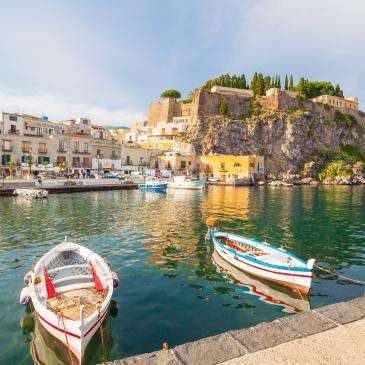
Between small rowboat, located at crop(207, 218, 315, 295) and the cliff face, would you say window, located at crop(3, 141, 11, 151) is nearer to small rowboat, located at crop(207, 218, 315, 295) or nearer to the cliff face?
the cliff face

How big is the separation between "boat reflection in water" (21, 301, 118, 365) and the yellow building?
67.2 metres

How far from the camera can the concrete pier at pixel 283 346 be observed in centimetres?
611

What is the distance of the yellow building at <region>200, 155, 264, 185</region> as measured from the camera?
257 feet

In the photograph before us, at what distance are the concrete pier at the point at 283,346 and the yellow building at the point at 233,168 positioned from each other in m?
67.8

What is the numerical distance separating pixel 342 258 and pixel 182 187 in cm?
4460

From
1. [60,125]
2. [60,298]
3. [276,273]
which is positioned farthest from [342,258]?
[60,125]

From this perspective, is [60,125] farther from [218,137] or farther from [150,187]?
[218,137]

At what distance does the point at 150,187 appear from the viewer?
57719mm

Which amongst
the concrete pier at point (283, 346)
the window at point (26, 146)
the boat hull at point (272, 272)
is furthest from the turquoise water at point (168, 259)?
the window at point (26, 146)

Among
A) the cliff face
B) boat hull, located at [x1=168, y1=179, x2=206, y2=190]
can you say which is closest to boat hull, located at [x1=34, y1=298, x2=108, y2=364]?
boat hull, located at [x1=168, y1=179, x2=206, y2=190]

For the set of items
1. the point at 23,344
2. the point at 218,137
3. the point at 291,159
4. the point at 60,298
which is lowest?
the point at 23,344

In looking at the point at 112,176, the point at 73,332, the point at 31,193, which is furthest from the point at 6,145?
the point at 73,332

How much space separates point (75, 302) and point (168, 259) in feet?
24.8

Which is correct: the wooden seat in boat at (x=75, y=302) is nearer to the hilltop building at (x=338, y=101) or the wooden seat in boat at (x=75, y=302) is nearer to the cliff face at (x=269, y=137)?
the cliff face at (x=269, y=137)
